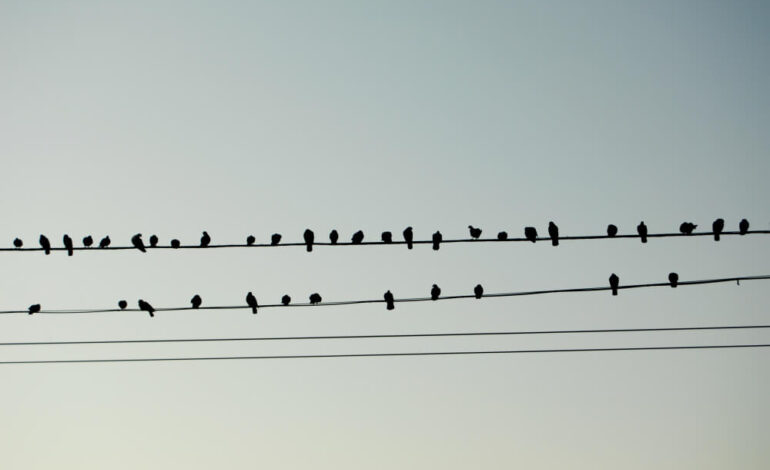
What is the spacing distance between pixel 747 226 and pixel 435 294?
6.37 m

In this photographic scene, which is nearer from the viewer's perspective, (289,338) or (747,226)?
(289,338)

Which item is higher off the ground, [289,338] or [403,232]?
[403,232]

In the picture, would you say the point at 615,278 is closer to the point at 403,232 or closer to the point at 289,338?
the point at 403,232

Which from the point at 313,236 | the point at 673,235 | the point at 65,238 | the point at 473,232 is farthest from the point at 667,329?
the point at 65,238

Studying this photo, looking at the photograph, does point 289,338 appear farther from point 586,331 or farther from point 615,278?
point 615,278

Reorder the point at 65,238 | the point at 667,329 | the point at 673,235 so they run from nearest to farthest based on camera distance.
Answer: the point at 673,235 → the point at 667,329 → the point at 65,238

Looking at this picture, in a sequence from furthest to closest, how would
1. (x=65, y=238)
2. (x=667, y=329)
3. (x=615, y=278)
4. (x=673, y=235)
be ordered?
(x=65, y=238), (x=615, y=278), (x=667, y=329), (x=673, y=235)

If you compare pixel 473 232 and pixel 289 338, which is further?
pixel 473 232

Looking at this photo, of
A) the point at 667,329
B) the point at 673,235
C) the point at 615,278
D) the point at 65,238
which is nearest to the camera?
the point at 673,235

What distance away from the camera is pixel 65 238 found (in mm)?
17875

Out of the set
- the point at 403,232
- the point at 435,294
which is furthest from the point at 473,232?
the point at 403,232

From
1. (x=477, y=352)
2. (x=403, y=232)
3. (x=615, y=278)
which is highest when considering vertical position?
(x=403, y=232)

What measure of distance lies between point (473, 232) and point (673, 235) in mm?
7638

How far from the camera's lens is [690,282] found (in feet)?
36.8
